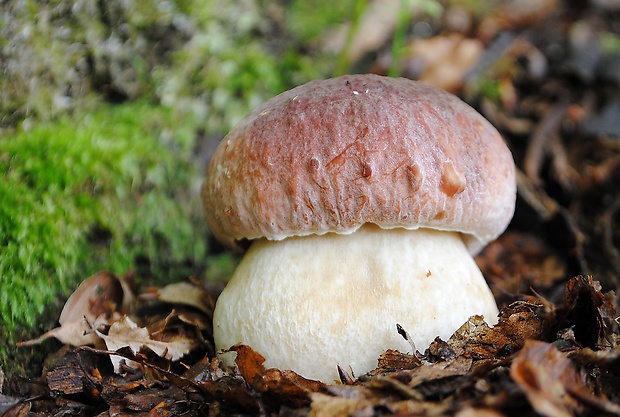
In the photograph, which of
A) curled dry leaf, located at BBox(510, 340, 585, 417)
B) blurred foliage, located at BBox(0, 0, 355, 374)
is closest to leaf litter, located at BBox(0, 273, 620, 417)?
curled dry leaf, located at BBox(510, 340, 585, 417)

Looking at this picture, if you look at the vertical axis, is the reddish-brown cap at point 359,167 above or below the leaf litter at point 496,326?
above

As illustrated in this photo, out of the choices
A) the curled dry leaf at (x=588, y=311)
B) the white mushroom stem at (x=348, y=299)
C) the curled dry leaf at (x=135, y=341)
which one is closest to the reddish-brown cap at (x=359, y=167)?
the white mushroom stem at (x=348, y=299)

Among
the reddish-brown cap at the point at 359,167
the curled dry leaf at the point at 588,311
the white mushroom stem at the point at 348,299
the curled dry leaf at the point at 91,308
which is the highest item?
the reddish-brown cap at the point at 359,167

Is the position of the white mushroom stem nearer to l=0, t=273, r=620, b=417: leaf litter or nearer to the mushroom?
the mushroom

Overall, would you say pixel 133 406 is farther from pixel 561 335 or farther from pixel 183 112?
pixel 183 112

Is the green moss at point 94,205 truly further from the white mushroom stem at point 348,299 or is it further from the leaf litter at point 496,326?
the white mushroom stem at point 348,299

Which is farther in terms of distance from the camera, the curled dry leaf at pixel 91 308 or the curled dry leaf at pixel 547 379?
the curled dry leaf at pixel 91 308

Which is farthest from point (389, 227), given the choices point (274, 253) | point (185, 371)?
point (185, 371)
